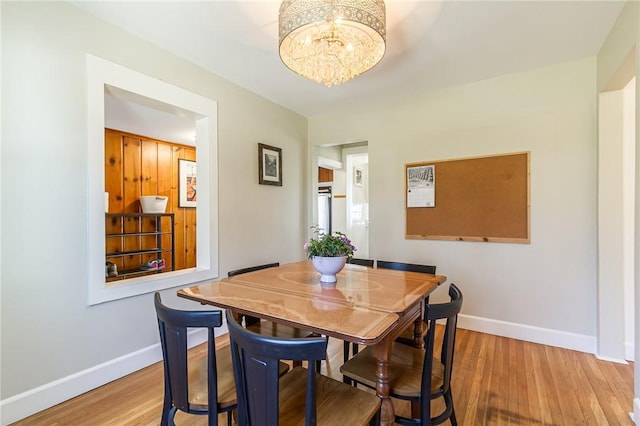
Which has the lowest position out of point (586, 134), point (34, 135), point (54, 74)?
point (34, 135)

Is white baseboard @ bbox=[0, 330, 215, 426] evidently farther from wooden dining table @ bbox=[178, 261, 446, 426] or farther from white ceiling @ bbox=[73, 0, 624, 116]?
white ceiling @ bbox=[73, 0, 624, 116]

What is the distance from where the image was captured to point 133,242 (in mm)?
3988

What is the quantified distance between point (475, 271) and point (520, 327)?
0.62 metres

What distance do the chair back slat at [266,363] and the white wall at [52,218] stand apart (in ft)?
5.12

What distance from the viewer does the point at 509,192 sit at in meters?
2.85

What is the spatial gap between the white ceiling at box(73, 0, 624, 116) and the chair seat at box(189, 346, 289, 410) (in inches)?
82.3

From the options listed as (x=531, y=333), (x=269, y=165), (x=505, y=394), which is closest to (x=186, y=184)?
(x=269, y=165)

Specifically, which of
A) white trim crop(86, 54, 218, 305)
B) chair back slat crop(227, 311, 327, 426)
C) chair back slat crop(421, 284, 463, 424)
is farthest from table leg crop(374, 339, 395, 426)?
white trim crop(86, 54, 218, 305)

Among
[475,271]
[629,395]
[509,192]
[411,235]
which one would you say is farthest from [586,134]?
[629,395]

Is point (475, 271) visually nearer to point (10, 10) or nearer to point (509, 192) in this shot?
point (509, 192)

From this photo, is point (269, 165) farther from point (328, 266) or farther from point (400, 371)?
point (400, 371)

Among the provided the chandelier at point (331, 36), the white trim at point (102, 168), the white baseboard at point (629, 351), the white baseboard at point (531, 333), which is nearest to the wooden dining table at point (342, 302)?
the white trim at point (102, 168)

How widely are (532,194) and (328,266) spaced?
2.21m

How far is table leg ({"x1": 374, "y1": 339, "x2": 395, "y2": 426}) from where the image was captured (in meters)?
1.22
